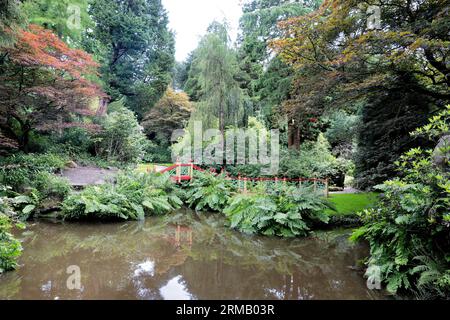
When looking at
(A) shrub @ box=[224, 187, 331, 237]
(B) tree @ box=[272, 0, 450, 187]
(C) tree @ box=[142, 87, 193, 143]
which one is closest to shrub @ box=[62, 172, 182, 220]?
(A) shrub @ box=[224, 187, 331, 237]

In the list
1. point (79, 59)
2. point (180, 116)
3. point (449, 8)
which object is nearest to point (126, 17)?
point (180, 116)

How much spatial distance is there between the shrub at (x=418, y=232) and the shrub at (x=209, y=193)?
20.0ft

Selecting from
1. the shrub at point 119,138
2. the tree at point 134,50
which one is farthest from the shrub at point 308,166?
the tree at point 134,50

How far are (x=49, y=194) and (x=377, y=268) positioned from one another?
859 cm

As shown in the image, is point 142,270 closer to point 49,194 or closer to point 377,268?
point 377,268

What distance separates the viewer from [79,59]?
11.7 meters

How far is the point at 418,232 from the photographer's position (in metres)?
3.77

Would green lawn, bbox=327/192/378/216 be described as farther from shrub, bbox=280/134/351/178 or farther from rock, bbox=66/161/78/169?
rock, bbox=66/161/78/169

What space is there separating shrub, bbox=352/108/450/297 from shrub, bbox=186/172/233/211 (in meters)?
6.09

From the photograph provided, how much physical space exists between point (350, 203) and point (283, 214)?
2.88 meters

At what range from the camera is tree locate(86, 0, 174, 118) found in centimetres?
2437

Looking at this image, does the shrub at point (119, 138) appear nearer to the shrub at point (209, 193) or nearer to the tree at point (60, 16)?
the tree at point (60, 16)

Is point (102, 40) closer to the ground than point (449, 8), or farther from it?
farther from it

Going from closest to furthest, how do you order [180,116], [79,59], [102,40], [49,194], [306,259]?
[306,259] → [49,194] → [79,59] → [180,116] → [102,40]
